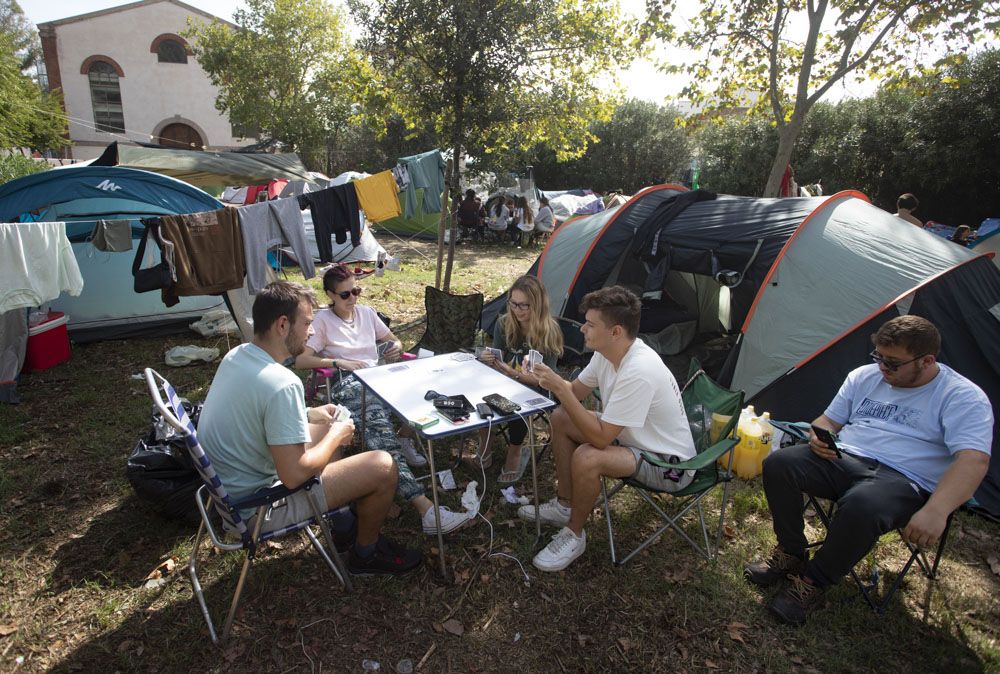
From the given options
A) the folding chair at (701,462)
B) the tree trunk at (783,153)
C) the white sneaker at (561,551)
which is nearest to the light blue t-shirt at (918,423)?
the folding chair at (701,462)

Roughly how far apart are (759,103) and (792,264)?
6.13 m

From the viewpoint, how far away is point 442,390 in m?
3.01

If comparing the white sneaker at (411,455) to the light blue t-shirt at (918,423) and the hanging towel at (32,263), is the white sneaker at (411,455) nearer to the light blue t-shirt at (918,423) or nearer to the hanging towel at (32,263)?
the light blue t-shirt at (918,423)

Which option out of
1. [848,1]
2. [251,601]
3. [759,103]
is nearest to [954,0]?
[848,1]

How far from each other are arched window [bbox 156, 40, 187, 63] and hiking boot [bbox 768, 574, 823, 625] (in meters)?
33.6

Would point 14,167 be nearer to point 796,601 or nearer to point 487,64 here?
point 487,64

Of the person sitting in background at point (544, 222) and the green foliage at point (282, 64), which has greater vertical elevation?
the green foliage at point (282, 64)

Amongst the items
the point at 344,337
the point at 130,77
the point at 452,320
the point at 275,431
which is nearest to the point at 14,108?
the point at 452,320

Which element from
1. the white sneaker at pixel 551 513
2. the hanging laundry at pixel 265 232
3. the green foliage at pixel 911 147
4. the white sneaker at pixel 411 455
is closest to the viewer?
the white sneaker at pixel 551 513

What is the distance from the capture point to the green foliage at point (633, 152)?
2039 cm

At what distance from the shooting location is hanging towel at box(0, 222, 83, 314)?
395 cm

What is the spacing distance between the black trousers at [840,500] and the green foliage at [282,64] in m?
18.3

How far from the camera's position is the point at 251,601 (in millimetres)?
2562

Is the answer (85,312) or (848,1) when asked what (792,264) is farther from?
(85,312)
